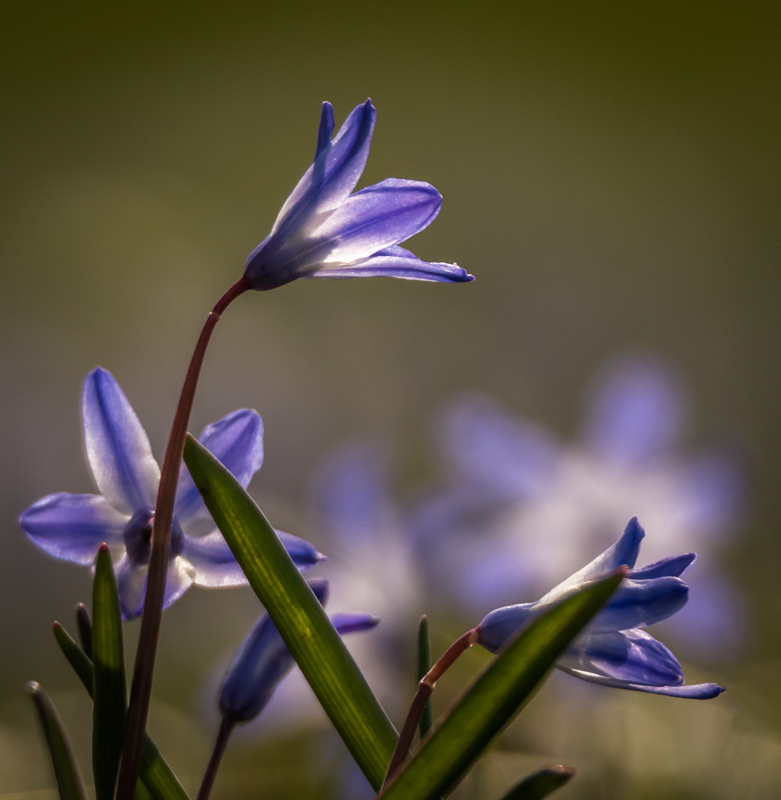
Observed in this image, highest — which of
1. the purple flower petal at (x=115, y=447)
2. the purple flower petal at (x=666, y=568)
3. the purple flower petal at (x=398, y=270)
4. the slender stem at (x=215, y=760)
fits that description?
the purple flower petal at (x=398, y=270)

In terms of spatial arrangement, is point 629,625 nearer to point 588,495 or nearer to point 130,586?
point 130,586

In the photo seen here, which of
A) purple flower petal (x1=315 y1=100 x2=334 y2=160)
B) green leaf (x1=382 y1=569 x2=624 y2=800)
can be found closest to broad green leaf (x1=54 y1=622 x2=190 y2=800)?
green leaf (x1=382 y1=569 x2=624 y2=800)

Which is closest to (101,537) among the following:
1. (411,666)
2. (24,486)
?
(411,666)

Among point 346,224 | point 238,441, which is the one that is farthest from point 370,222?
point 238,441

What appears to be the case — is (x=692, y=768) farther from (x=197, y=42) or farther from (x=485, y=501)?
(x=197, y=42)

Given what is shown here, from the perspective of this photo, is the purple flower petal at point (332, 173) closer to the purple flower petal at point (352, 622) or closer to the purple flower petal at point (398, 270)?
the purple flower petal at point (398, 270)

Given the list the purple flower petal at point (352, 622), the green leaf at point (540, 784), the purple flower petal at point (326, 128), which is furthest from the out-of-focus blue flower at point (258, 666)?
the purple flower petal at point (326, 128)
